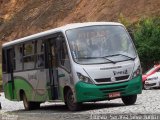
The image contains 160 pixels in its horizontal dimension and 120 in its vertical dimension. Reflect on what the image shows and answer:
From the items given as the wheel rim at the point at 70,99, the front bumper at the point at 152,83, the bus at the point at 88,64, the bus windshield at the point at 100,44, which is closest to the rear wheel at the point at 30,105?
the bus at the point at 88,64

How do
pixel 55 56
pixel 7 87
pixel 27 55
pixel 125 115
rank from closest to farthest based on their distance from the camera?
pixel 125 115
pixel 55 56
pixel 27 55
pixel 7 87

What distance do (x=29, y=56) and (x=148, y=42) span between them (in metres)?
22.6

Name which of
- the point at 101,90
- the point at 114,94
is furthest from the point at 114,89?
the point at 101,90

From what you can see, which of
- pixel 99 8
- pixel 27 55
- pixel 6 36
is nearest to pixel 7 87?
pixel 27 55

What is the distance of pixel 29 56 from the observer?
23.7 metres

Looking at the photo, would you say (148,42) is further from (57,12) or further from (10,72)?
(57,12)

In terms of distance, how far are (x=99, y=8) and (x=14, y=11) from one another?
1773 cm

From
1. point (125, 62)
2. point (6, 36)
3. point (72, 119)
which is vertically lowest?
point (72, 119)

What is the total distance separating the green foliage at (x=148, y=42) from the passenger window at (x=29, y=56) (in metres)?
21.6

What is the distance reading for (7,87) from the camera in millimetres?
27359

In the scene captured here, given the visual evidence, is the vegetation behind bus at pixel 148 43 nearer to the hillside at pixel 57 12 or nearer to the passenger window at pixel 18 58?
the hillside at pixel 57 12

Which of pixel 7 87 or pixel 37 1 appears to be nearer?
pixel 7 87

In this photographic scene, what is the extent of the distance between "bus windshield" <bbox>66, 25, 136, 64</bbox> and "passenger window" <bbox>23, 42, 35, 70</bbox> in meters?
3.59

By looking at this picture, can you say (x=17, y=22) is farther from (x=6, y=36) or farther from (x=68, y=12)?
(x=68, y=12)
